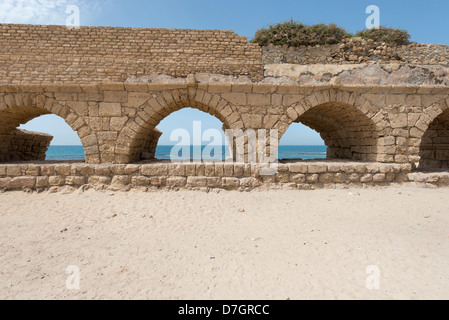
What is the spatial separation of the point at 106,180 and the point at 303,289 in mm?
5236

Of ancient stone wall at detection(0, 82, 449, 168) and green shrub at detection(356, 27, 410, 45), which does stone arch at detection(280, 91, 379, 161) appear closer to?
ancient stone wall at detection(0, 82, 449, 168)

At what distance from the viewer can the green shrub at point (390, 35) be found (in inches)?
278

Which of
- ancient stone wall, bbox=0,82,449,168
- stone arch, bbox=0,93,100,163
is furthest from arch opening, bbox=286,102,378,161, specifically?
stone arch, bbox=0,93,100,163

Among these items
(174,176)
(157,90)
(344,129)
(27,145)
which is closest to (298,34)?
(344,129)

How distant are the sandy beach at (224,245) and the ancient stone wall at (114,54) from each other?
3.25 m

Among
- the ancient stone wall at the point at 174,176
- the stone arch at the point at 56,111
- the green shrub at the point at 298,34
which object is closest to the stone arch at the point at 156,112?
the ancient stone wall at the point at 174,176

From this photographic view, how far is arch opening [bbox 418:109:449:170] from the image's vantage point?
27.3ft

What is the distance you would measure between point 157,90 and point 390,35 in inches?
308

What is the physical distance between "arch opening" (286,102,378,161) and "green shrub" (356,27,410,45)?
2.78 meters

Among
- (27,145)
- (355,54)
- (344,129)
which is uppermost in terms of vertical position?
(355,54)

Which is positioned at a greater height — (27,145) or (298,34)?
(298,34)

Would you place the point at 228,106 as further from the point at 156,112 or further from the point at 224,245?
the point at 224,245

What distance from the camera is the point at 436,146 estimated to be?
861 centimetres
